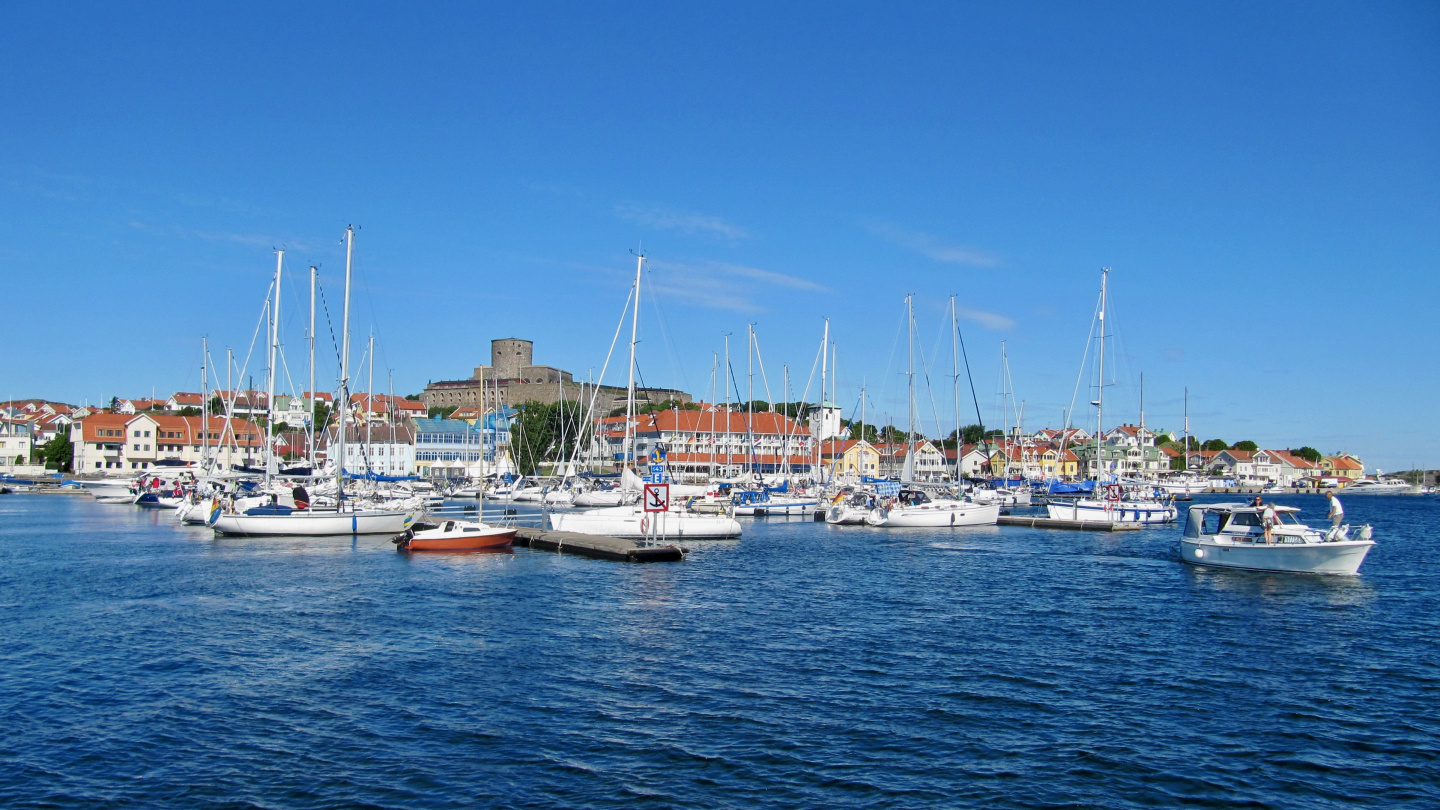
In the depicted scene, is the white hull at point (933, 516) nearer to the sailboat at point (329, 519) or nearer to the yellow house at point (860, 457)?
the sailboat at point (329, 519)

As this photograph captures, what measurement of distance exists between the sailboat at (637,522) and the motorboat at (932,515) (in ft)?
49.3

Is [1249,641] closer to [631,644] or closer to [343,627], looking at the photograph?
[631,644]

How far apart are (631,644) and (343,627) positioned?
26.3ft

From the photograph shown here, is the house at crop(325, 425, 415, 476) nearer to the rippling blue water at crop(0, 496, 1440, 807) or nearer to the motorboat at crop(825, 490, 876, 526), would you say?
the motorboat at crop(825, 490, 876, 526)

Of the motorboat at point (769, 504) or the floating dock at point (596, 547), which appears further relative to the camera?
the motorboat at point (769, 504)

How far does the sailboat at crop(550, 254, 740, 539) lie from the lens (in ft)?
164

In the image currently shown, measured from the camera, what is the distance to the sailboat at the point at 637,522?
49866mm

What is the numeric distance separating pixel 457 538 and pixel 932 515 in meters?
33.3

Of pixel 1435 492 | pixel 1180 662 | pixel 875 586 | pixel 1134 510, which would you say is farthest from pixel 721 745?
pixel 1435 492

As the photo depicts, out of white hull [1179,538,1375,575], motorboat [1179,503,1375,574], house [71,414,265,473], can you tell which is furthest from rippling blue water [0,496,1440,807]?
house [71,414,265,473]

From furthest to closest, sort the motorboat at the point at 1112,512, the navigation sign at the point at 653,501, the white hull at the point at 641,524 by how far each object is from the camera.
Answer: the motorboat at the point at 1112,512, the white hull at the point at 641,524, the navigation sign at the point at 653,501

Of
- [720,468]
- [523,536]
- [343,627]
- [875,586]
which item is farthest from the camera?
[720,468]

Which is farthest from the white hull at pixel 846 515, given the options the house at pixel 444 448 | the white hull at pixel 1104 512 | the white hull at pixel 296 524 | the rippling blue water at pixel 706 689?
the house at pixel 444 448

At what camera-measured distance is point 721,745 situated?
54.2ft
